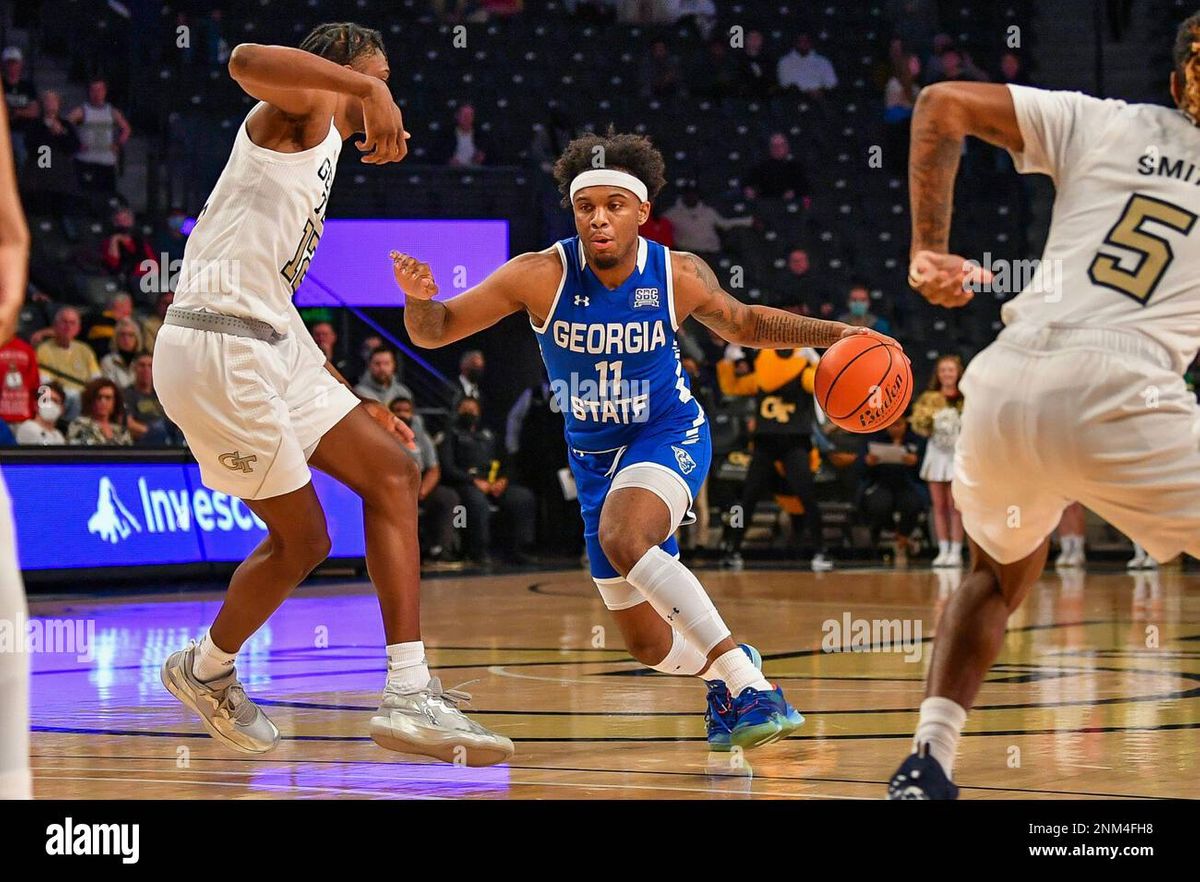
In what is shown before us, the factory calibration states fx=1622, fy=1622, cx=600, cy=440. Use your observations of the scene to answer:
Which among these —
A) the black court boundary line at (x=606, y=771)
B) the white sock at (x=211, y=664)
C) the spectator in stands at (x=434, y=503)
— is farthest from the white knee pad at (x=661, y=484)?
the spectator in stands at (x=434, y=503)

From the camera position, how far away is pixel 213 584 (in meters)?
12.6

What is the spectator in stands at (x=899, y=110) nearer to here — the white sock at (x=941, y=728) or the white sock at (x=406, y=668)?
the white sock at (x=406, y=668)

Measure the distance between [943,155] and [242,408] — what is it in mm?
2306

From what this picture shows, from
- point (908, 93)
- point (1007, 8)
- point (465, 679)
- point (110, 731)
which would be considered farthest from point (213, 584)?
point (1007, 8)

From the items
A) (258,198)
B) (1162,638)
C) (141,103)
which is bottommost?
(1162,638)

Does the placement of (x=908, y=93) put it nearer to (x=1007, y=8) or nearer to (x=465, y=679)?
(x=1007, y=8)

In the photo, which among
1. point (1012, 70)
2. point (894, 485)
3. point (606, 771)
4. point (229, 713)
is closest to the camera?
point (606, 771)

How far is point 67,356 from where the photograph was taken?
13.4m

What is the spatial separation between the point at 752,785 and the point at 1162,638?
4.81 m

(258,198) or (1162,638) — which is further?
(1162,638)

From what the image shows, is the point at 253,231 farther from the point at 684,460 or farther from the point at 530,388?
the point at 530,388

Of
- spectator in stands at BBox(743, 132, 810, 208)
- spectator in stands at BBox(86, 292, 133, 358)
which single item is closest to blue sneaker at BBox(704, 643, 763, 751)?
spectator in stands at BBox(86, 292, 133, 358)

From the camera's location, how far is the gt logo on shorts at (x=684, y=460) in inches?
219

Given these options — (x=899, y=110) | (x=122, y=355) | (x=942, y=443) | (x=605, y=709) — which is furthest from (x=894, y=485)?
(x=605, y=709)
